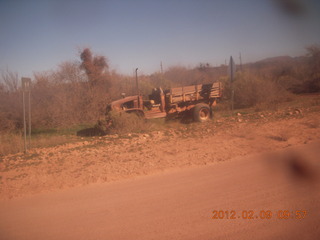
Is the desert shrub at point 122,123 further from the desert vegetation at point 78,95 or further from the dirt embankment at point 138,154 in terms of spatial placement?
the desert vegetation at point 78,95

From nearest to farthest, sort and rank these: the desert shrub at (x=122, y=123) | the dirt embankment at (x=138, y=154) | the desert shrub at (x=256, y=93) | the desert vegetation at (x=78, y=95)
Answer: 1. the dirt embankment at (x=138, y=154)
2. the desert shrub at (x=122, y=123)
3. the desert vegetation at (x=78, y=95)
4. the desert shrub at (x=256, y=93)

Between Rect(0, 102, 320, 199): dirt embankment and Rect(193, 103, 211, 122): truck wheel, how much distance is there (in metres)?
2.43

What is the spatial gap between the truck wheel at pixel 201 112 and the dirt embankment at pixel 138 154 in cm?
243

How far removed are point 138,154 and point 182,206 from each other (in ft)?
10.5

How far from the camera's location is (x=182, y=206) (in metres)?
3.71

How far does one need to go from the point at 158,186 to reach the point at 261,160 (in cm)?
263

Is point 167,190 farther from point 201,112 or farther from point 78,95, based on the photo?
point 78,95

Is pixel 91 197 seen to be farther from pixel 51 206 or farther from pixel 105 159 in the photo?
pixel 105 159

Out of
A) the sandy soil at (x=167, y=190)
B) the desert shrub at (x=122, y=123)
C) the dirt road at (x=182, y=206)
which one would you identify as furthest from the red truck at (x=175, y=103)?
the dirt road at (x=182, y=206)

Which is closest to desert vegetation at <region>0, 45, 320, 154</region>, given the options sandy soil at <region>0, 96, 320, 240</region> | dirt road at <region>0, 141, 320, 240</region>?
sandy soil at <region>0, 96, 320, 240</region>

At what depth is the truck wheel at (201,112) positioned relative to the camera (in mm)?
11992
